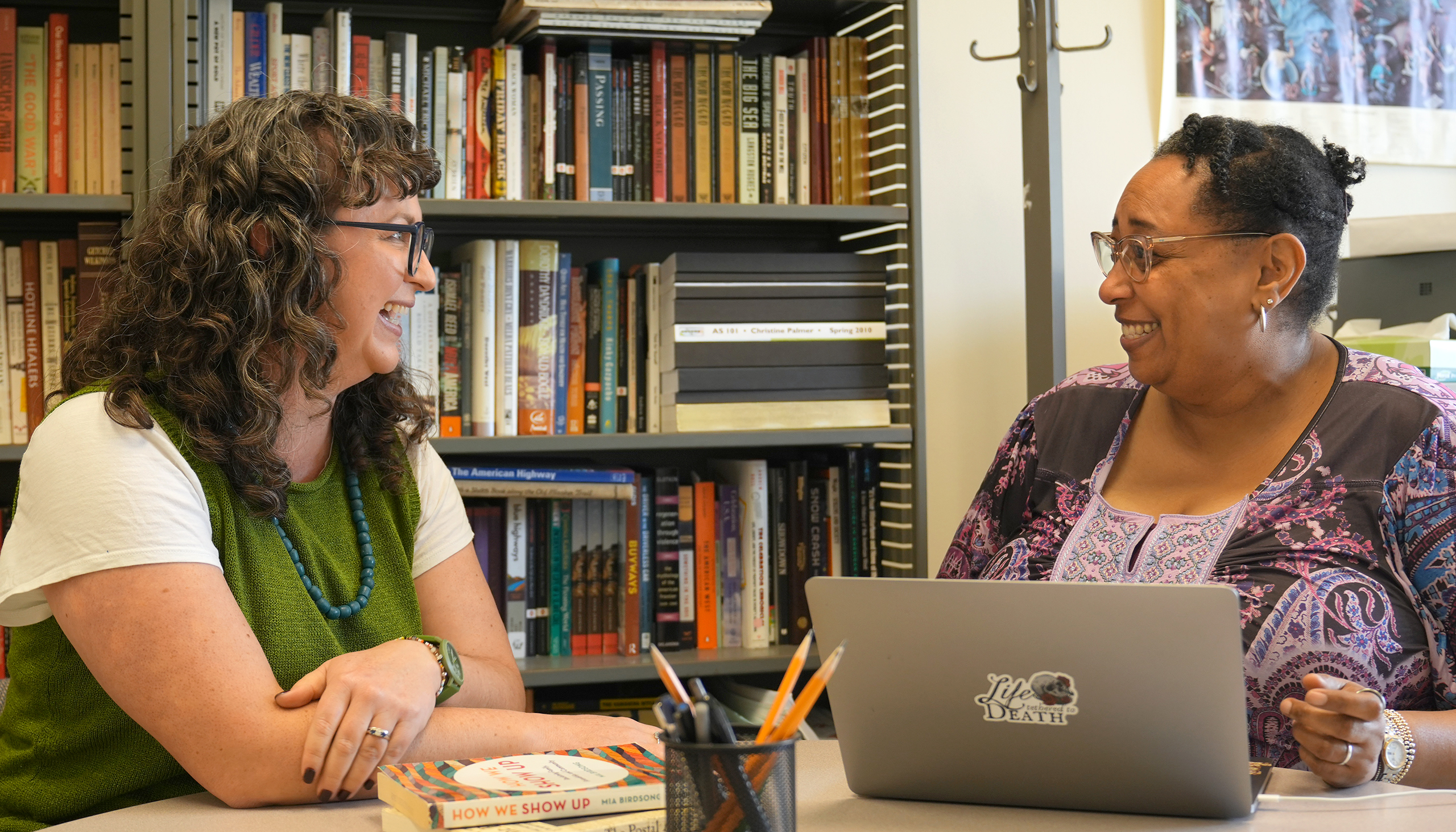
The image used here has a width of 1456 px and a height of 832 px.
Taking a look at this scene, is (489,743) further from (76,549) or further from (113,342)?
(113,342)

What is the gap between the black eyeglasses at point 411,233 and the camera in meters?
1.31

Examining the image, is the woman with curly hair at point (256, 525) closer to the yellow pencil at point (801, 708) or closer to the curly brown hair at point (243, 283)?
the curly brown hair at point (243, 283)

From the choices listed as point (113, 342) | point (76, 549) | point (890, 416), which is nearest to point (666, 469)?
point (890, 416)

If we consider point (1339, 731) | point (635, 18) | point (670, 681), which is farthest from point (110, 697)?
point (635, 18)

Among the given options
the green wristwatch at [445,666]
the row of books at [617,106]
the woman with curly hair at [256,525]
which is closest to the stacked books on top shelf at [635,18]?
the row of books at [617,106]

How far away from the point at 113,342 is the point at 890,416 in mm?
1235

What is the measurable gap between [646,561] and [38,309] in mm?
1022

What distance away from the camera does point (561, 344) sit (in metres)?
1.99

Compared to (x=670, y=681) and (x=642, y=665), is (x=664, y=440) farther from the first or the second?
(x=670, y=681)

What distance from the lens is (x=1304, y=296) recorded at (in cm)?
150

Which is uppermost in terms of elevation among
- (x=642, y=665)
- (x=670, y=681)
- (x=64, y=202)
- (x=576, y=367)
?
(x=64, y=202)

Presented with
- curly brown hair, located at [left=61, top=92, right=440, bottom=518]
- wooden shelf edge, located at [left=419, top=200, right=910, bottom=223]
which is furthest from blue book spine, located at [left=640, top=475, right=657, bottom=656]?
curly brown hair, located at [left=61, top=92, right=440, bottom=518]

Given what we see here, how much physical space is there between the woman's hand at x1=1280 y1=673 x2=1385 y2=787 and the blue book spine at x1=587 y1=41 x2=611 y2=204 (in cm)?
133

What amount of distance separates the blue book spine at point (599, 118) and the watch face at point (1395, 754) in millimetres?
1366
